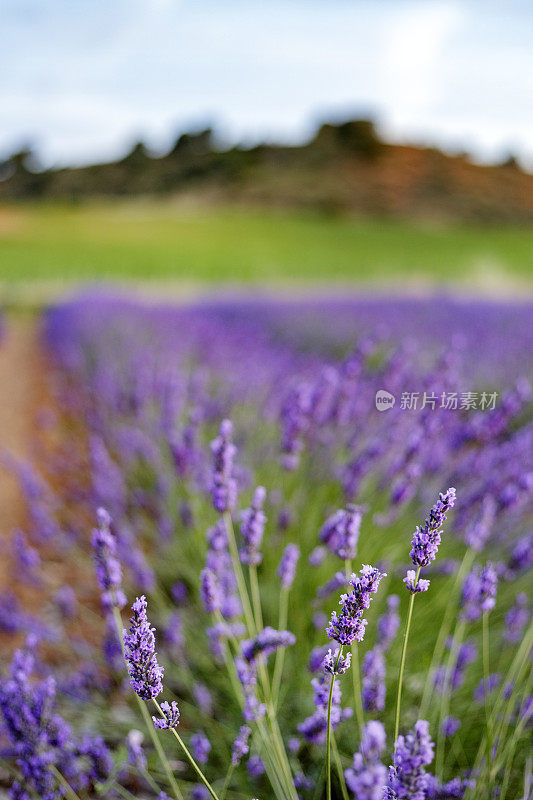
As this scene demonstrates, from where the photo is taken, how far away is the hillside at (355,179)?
17.0 metres

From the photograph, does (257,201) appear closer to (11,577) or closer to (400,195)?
(400,195)

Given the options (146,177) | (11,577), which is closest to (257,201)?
(146,177)

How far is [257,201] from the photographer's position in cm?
1778

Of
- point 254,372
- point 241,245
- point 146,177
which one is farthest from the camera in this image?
point 146,177

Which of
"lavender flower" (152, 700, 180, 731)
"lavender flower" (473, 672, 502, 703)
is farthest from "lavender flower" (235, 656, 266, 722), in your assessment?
"lavender flower" (473, 672, 502, 703)

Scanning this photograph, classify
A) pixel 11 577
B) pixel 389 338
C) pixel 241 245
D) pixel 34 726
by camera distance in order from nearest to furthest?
pixel 34 726
pixel 11 577
pixel 389 338
pixel 241 245

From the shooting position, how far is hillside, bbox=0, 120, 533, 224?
55.9 feet

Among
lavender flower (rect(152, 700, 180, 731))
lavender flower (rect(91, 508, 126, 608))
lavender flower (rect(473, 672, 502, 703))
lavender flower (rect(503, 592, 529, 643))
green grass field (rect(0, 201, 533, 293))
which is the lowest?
lavender flower (rect(152, 700, 180, 731))

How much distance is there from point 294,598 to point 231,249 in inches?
479

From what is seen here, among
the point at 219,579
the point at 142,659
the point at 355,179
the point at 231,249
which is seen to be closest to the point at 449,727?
the point at 219,579

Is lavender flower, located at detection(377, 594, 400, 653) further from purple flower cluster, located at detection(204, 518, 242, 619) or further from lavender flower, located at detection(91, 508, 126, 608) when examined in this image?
lavender flower, located at detection(91, 508, 126, 608)

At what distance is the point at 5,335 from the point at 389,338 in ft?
13.6

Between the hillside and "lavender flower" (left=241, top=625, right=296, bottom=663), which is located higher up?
the hillside

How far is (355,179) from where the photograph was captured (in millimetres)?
19422
